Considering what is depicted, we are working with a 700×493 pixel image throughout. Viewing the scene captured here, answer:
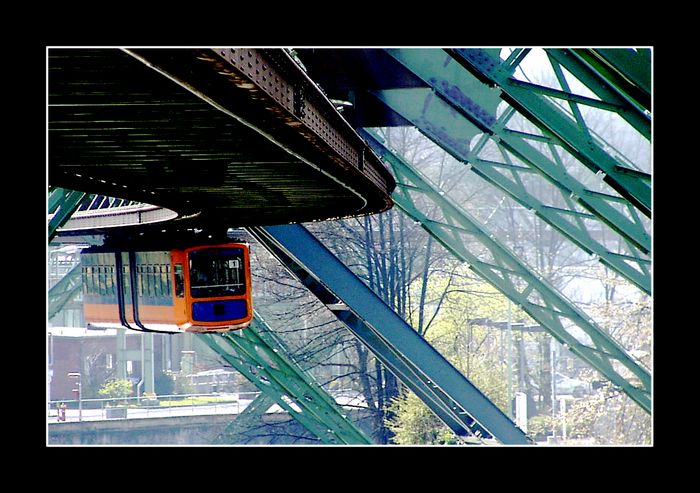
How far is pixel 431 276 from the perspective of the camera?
25.6 meters

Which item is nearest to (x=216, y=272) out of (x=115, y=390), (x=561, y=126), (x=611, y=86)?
(x=561, y=126)

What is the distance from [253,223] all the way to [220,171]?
474 cm

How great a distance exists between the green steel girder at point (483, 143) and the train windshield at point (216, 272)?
A: 4.62 meters

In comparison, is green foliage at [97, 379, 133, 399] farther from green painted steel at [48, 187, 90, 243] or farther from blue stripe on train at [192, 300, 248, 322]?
green painted steel at [48, 187, 90, 243]

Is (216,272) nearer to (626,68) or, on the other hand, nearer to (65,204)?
(65,204)

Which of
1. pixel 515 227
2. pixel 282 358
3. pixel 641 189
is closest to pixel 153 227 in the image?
pixel 282 358

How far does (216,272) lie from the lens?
1272cm

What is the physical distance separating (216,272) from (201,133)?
7.30 m

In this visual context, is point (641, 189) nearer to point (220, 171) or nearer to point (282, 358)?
point (220, 171)

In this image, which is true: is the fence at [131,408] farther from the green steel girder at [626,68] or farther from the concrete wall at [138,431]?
the green steel girder at [626,68]

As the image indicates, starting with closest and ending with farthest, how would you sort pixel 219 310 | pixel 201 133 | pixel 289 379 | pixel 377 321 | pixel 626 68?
pixel 626 68
pixel 201 133
pixel 377 321
pixel 219 310
pixel 289 379

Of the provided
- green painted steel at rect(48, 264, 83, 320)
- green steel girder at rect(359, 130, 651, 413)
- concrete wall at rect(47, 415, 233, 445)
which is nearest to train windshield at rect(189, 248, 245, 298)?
green steel girder at rect(359, 130, 651, 413)

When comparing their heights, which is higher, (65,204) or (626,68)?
(626,68)

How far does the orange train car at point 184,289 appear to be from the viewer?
12422 millimetres
